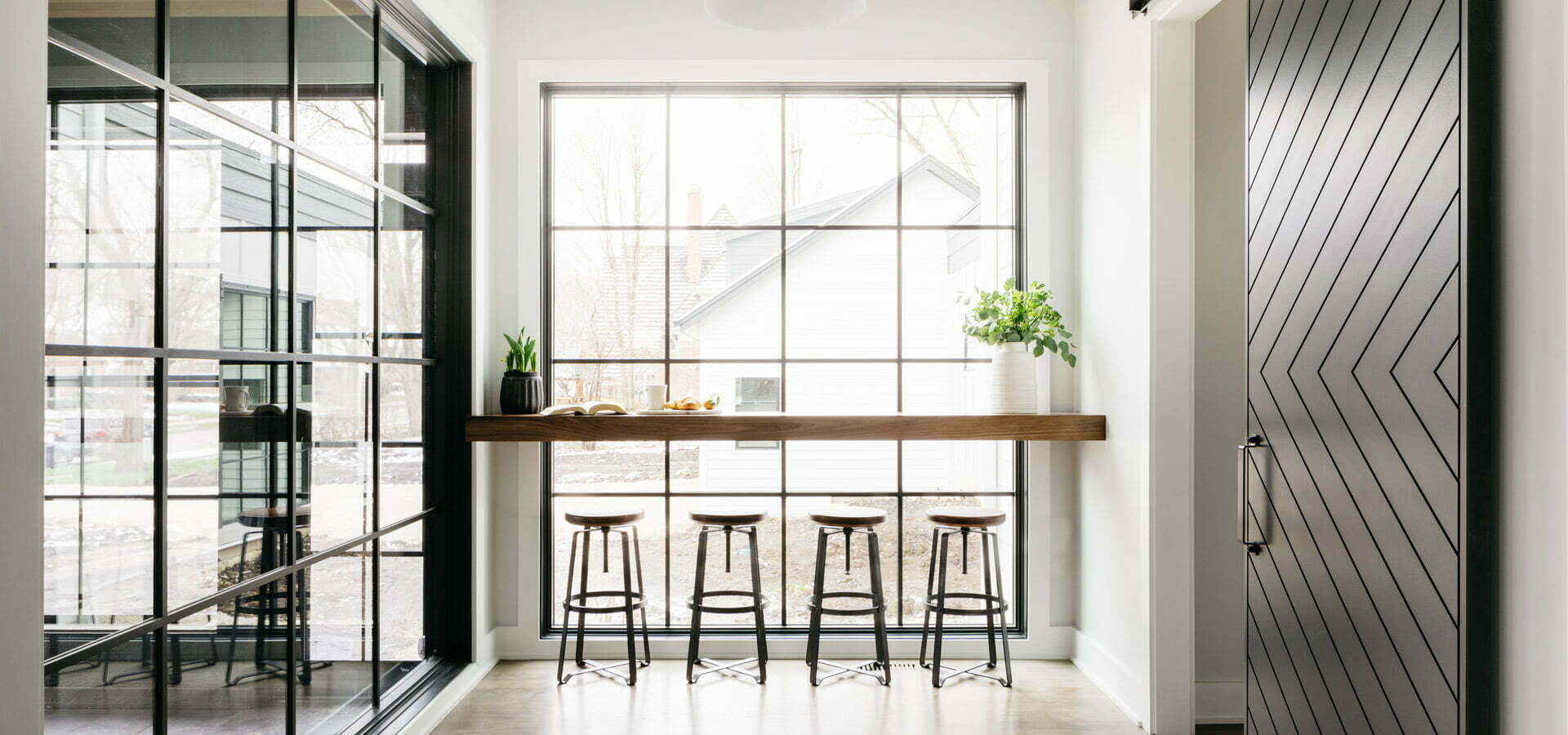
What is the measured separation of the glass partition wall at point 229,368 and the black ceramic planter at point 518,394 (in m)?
0.50

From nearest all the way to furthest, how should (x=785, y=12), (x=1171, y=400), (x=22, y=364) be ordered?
(x=22, y=364) → (x=785, y=12) → (x=1171, y=400)

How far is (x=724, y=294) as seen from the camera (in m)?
4.10

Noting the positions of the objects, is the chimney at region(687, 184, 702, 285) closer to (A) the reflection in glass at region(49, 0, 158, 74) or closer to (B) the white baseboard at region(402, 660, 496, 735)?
A: (B) the white baseboard at region(402, 660, 496, 735)

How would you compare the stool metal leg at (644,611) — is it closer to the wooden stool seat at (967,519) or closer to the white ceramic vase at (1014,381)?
the wooden stool seat at (967,519)

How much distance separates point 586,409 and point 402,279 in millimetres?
900

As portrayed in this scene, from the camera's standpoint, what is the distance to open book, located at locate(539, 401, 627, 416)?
12.1 feet

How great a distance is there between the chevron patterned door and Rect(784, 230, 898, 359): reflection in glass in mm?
1692

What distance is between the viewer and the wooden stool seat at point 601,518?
352 centimetres

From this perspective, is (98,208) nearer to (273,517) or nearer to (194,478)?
(194,478)

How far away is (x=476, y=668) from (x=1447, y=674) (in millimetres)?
3256

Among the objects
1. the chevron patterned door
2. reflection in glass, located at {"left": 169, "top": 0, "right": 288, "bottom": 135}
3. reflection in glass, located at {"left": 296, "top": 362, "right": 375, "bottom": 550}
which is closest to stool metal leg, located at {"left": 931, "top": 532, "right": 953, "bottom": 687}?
the chevron patterned door

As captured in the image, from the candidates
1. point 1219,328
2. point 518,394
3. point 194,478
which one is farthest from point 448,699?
point 1219,328

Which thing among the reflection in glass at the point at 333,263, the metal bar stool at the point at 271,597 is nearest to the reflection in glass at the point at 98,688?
the metal bar stool at the point at 271,597

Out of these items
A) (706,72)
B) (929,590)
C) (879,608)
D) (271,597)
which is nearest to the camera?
(271,597)
